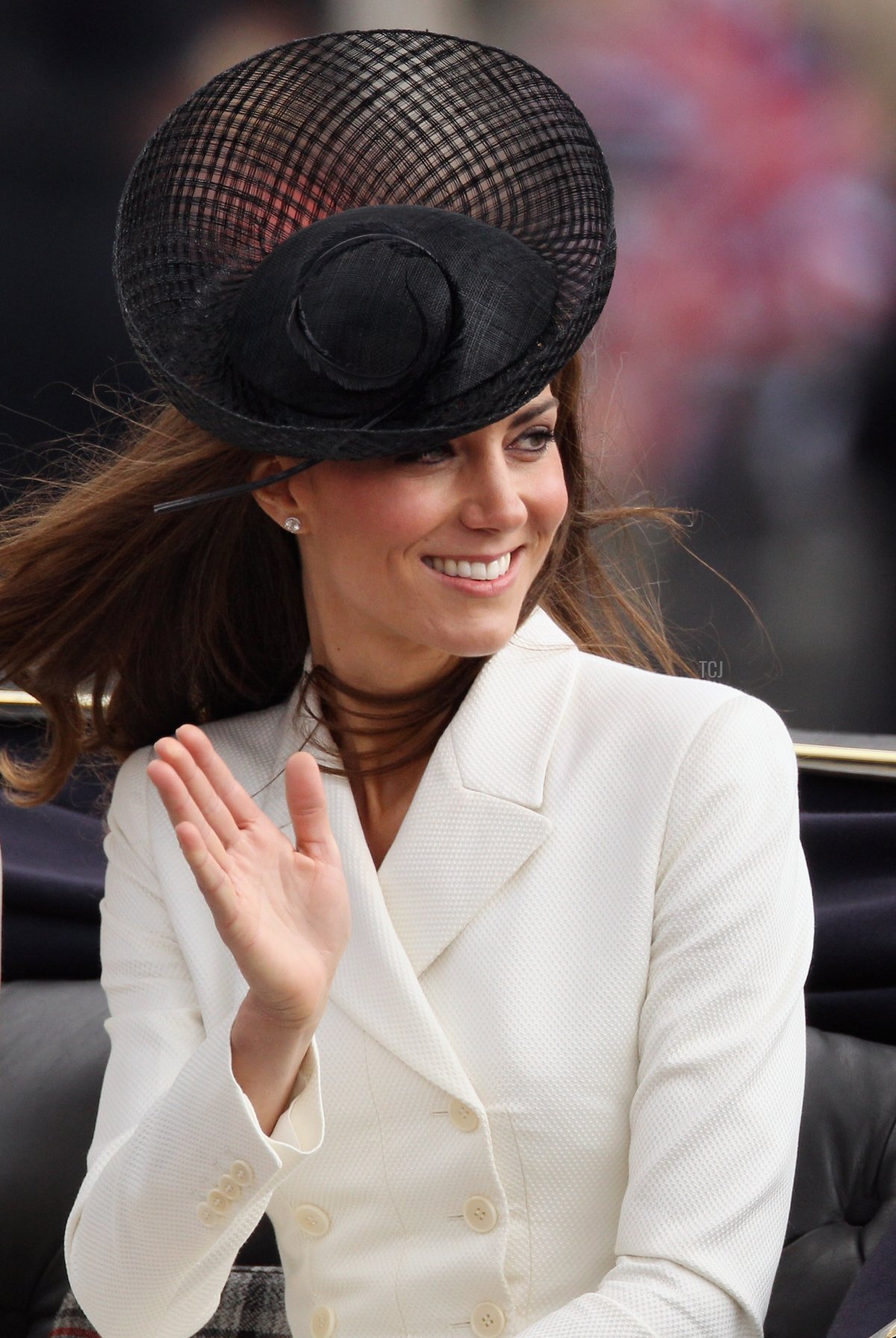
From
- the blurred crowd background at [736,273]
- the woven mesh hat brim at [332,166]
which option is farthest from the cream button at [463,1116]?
the blurred crowd background at [736,273]

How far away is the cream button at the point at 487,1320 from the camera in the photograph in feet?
4.34

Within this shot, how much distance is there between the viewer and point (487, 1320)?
1.33 m

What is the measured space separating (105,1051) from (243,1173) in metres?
0.88

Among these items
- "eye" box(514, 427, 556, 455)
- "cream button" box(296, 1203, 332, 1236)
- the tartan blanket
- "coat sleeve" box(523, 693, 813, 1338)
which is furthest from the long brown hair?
the tartan blanket

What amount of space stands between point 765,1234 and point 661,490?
1.08 meters

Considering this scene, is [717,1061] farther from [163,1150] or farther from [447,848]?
[163,1150]

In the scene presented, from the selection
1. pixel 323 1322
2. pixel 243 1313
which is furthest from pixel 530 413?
pixel 243 1313

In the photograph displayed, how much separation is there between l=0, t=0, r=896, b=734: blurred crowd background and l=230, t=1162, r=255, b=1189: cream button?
996 millimetres

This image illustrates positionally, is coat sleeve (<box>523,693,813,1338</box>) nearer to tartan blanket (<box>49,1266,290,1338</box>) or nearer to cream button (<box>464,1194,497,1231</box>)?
cream button (<box>464,1194,497,1231</box>)

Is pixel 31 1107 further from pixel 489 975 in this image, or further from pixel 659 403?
pixel 659 403

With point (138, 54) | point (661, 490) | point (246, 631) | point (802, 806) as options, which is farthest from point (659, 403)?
point (138, 54)

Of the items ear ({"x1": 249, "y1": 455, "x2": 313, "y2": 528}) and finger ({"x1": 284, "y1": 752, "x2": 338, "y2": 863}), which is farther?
ear ({"x1": 249, "y1": 455, "x2": 313, "y2": 528})

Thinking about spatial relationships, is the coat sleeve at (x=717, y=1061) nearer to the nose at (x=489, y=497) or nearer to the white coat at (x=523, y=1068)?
the white coat at (x=523, y=1068)

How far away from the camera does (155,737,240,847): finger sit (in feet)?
3.75
